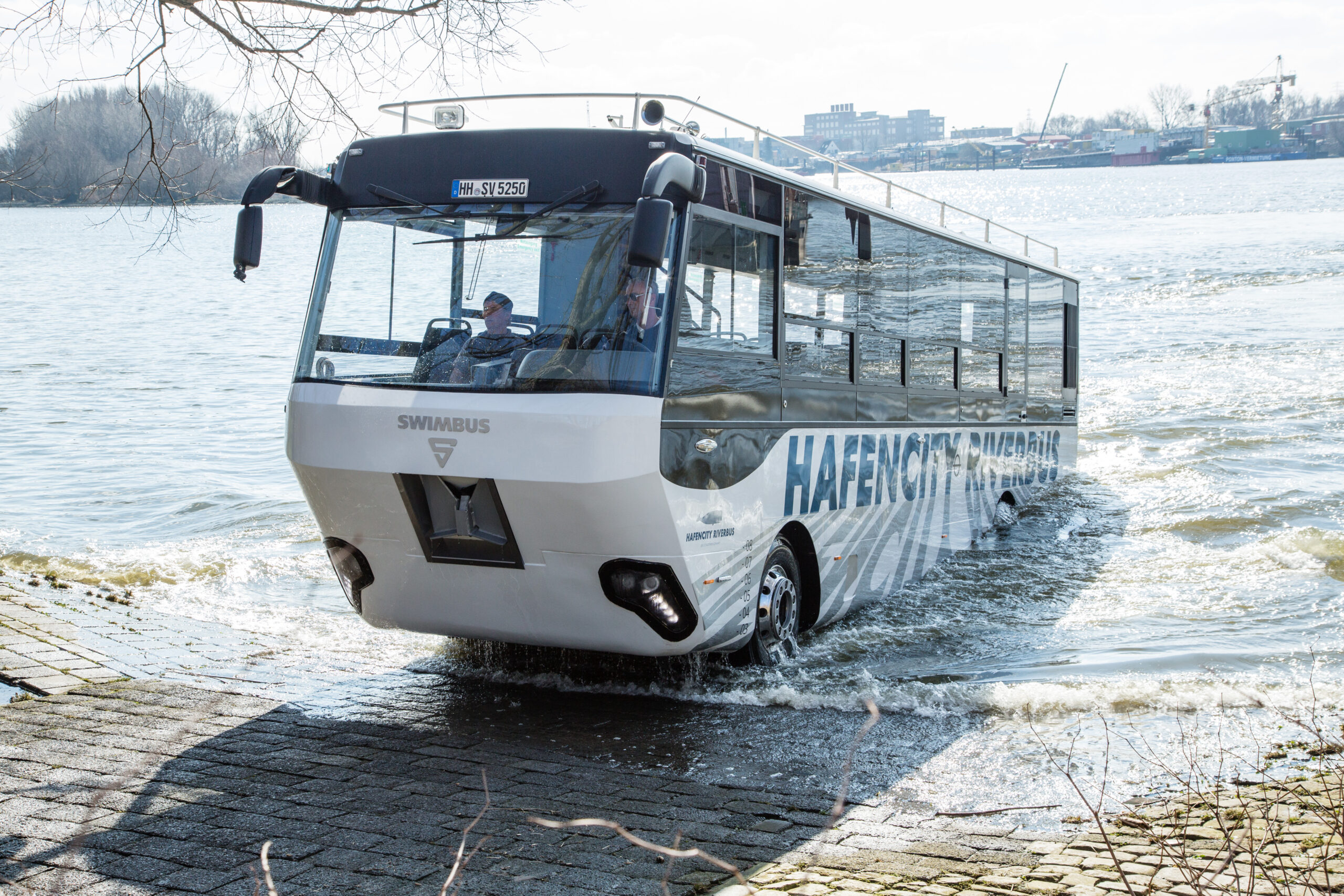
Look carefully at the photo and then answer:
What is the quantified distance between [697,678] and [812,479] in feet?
4.99

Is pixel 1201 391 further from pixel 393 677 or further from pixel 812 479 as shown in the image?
pixel 393 677

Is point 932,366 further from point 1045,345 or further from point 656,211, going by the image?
point 656,211

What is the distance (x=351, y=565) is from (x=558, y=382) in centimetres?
180

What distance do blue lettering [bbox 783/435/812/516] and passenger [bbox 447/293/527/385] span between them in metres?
2.16

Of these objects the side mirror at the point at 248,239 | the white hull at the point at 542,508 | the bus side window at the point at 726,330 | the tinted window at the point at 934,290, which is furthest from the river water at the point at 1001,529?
the side mirror at the point at 248,239

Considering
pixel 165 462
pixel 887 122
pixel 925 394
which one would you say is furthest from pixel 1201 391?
pixel 887 122

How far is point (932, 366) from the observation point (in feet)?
34.4

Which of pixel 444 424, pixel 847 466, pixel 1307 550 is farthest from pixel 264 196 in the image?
pixel 1307 550

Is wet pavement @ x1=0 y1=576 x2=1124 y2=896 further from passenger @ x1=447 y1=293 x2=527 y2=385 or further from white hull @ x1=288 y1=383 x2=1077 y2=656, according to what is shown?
passenger @ x1=447 y1=293 x2=527 y2=385

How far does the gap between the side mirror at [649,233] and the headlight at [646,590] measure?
1630mm

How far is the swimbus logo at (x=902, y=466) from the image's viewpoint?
819cm

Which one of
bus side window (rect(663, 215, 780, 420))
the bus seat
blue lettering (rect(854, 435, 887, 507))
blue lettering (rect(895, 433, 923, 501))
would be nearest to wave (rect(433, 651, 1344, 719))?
blue lettering (rect(854, 435, 887, 507))

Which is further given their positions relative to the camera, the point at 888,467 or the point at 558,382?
the point at 888,467

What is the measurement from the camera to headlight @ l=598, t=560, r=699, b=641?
6.52 metres
